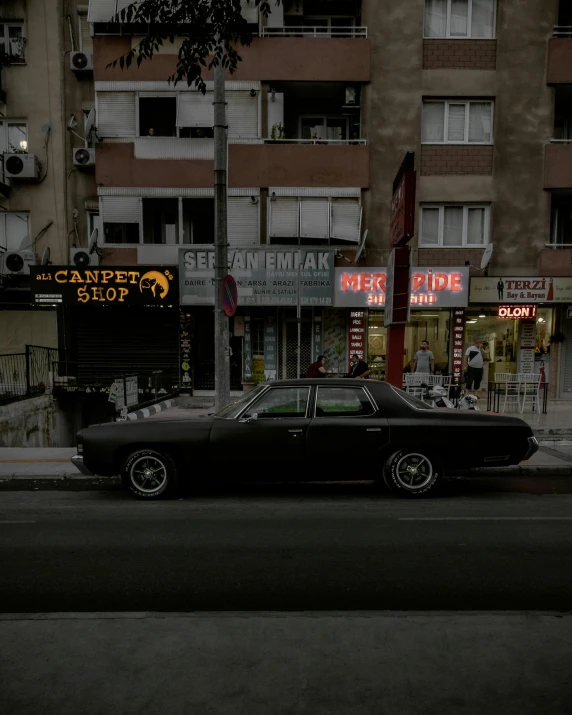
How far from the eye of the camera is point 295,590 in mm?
4062

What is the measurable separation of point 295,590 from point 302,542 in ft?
3.69

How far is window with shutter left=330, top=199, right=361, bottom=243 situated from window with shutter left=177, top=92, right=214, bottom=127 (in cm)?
A: 468

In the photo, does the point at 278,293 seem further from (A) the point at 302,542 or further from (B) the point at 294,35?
(A) the point at 302,542

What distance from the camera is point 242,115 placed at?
1625 centimetres

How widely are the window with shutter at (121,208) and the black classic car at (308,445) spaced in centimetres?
1117

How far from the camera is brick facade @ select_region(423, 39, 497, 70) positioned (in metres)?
16.2

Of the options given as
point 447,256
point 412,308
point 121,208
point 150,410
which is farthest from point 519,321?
point 121,208

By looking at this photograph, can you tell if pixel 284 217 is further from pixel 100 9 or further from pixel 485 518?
pixel 485 518

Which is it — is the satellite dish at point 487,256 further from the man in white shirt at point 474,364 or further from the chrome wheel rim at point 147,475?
the chrome wheel rim at point 147,475

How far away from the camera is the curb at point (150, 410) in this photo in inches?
465

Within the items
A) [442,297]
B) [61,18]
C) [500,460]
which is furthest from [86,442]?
[61,18]

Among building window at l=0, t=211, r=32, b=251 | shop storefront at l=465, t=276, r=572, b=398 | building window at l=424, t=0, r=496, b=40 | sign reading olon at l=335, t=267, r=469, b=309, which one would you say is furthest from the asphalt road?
building window at l=424, t=0, r=496, b=40

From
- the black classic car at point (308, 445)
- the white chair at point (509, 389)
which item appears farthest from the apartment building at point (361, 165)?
the black classic car at point (308, 445)

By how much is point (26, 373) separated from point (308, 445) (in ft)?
34.4
